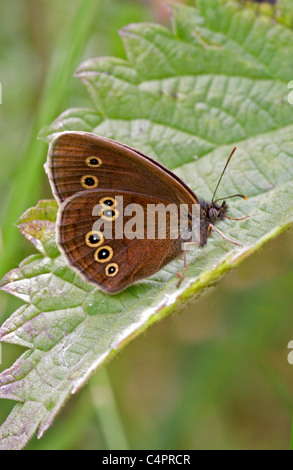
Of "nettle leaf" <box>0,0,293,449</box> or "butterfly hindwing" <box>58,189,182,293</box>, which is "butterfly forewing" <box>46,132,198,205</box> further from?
"nettle leaf" <box>0,0,293,449</box>

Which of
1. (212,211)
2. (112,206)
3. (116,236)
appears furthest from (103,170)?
(212,211)

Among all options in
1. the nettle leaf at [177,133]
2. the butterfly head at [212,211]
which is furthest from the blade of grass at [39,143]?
the butterfly head at [212,211]

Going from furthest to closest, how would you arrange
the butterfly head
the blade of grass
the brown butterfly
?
the blade of grass
the butterfly head
the brown butterfly

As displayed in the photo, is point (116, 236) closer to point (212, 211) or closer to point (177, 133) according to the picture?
point (212, 211)

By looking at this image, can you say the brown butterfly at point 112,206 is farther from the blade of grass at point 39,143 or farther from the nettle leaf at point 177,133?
the blade of grass at point 39,143

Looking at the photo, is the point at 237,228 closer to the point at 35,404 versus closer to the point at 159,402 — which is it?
the point at 35,404

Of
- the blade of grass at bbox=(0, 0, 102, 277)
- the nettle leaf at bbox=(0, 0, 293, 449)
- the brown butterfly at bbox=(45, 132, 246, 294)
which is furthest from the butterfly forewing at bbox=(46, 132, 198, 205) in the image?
the blade of grass at bbox=(0, 0, 102, 277)
